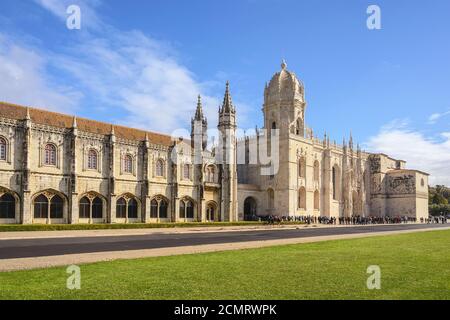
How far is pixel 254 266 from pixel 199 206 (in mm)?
40573

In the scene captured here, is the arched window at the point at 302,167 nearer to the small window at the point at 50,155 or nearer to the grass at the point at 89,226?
the grass at the point at 89,226

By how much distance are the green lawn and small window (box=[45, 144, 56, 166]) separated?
94.6 ft

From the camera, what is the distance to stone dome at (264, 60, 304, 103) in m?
72.2

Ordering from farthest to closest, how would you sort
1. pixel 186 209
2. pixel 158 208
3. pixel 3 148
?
pixel 186 209
pixel 158 208
pixel 3 148

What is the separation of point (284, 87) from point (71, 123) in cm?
4032

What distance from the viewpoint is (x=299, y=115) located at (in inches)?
2879

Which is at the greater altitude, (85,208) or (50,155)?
(50,155)

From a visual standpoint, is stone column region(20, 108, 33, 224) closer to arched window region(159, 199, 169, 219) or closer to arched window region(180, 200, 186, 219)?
arched window region(159, 199, 169, 219)

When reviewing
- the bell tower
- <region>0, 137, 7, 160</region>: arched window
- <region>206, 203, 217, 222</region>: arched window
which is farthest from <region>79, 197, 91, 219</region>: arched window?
the bell tower

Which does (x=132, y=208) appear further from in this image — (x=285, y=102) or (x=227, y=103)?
(x=285, y=102)

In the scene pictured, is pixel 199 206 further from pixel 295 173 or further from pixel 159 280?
pixel 159 280

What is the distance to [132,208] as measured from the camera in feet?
154

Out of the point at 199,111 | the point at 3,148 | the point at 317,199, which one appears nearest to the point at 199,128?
the point at 199,111
